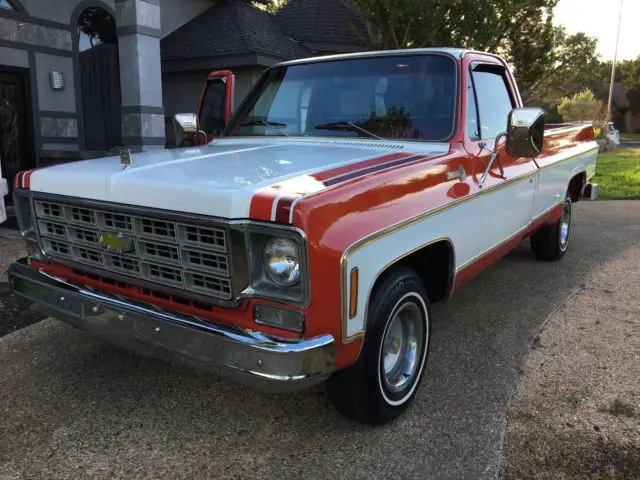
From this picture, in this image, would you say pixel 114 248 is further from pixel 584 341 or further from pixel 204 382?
pixel 584 341

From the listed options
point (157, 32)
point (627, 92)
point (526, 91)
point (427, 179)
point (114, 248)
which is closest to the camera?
point (114, 248)

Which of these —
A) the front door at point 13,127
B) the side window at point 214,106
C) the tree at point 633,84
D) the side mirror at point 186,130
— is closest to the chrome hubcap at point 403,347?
the side mirror at point 186,130

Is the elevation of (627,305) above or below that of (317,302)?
below

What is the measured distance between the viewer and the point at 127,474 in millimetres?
2506

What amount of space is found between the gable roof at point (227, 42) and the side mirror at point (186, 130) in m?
7.08

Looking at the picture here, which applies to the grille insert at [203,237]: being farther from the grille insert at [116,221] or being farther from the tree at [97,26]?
the tree at [97,26]

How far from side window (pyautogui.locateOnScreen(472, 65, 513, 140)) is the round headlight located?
2117 mm

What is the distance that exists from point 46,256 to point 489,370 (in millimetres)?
2691

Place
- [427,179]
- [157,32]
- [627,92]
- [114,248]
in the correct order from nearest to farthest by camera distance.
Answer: [114,248]
[427,179]
[157,32]
[627,92]

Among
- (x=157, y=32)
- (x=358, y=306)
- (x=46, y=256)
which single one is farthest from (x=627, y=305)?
(x=157, y=32)

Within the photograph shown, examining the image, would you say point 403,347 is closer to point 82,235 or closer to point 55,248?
point 82,235

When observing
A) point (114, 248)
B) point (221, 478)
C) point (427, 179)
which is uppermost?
point (427, 179)

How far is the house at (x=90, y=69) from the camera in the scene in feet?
27.5

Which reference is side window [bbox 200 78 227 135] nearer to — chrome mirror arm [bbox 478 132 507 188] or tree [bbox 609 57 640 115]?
chrome mirror arm [bbox 478 132 507 188]
